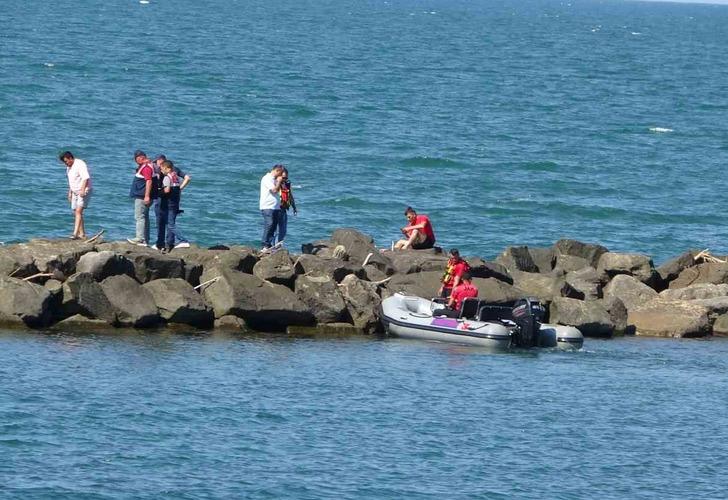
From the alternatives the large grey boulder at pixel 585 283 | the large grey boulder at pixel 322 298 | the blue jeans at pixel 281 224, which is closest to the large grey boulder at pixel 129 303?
the large grey boulder at pixel 322 298

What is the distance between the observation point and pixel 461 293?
29406 mm

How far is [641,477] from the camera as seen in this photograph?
69.7 ft

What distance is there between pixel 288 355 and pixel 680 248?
64.9ft

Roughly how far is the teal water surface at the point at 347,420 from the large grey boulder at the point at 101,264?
→ 140 cm

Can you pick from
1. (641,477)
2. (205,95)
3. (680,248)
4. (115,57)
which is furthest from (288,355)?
(115,57)

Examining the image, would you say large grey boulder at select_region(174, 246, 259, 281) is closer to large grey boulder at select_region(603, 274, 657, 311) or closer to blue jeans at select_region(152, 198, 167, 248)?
blue jeans at select_region(152, 198, 167, 248)

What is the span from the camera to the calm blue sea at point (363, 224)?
69.7 ft

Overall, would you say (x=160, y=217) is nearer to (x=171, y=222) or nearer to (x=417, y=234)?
(x=171, y=222)

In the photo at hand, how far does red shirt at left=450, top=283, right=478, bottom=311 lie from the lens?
29.3 meters

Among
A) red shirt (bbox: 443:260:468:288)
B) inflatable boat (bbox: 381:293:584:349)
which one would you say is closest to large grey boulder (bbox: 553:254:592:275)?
red shirt (bbox: 443:260:468:288)

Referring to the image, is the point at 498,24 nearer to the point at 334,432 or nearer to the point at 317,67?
the point at 317,67

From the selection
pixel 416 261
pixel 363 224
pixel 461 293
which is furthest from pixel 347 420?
pixel 363 224

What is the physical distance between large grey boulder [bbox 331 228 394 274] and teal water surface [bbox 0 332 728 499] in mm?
3112

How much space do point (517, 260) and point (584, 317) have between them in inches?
132
